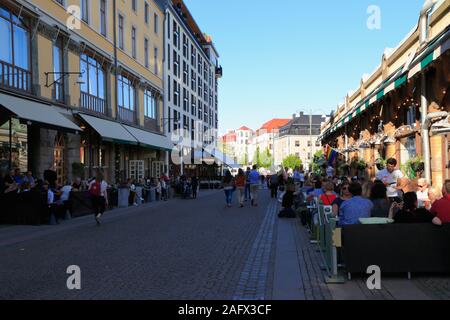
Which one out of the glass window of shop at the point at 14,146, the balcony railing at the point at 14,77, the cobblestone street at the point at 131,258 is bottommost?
the cobblestone street at the point at 131,258

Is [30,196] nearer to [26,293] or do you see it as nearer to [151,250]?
[151,250]

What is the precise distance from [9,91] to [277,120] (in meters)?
172

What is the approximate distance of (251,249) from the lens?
9836 millimetres

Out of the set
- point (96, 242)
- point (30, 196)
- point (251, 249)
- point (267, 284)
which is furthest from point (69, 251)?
point (30, 196)

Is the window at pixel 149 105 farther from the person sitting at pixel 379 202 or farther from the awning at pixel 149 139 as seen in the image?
the person sitting at pixel 379 202

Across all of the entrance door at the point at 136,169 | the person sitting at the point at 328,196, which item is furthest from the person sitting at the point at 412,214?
the entrance door at the point at 136,169

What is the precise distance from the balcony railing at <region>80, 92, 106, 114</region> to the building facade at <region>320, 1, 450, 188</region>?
12505mm

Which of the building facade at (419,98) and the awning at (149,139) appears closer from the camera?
the building facade at (419,98)

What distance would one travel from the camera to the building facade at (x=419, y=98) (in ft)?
39.1

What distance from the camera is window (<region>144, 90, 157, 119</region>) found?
118 feet

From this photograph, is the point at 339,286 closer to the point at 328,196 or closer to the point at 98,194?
the point at 328,196

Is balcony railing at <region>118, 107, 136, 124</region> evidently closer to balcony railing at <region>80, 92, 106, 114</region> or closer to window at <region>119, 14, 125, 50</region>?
balcony railing at <region>80, 92, 106, 114</region>

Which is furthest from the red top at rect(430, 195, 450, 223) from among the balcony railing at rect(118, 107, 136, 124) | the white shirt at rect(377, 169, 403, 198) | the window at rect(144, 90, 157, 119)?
the window at rect(144, 90, 157, 119)

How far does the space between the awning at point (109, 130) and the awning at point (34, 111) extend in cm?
286
